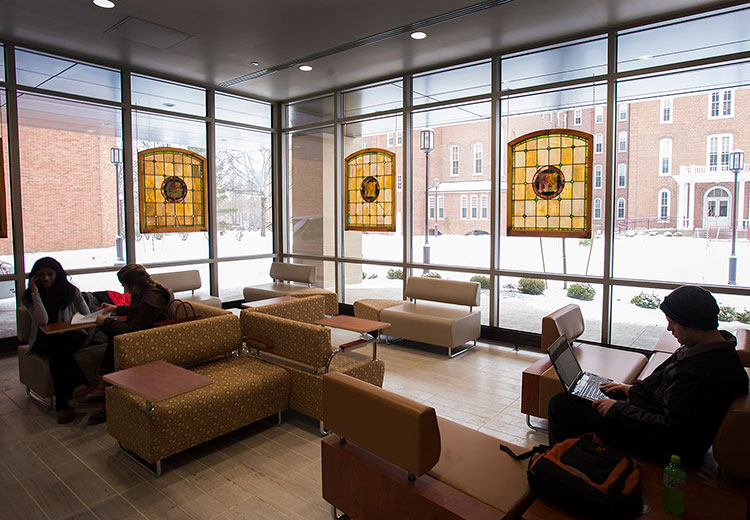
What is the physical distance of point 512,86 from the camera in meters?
6.02

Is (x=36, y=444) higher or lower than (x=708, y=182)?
lower

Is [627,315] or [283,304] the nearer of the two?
[283,304]

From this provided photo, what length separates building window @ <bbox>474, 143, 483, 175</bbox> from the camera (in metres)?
6.40

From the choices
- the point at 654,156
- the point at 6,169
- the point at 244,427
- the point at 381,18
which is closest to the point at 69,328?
the point at 244,427

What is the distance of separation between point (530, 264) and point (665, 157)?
1.88 meters

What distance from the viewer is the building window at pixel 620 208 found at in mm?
5363

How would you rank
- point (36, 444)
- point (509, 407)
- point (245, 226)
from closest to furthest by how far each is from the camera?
1. point (36, 444)
2. point (509, 407)
3. point (245, 226)

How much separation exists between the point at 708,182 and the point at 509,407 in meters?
3.19

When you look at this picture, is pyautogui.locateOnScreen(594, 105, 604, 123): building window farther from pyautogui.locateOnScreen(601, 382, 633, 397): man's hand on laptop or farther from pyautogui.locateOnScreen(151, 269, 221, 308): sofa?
pyautogui.locateOnScreen(151, 269, 221, 308): sofa

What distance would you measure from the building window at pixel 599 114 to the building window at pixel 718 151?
1.07 metres

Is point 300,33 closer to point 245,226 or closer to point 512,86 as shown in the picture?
point 512,86

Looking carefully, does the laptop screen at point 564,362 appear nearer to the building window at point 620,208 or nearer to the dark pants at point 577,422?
the dark pants at point 577,422

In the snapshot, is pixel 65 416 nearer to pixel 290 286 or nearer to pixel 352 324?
pixel 352 324

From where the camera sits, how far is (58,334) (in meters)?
4.12
